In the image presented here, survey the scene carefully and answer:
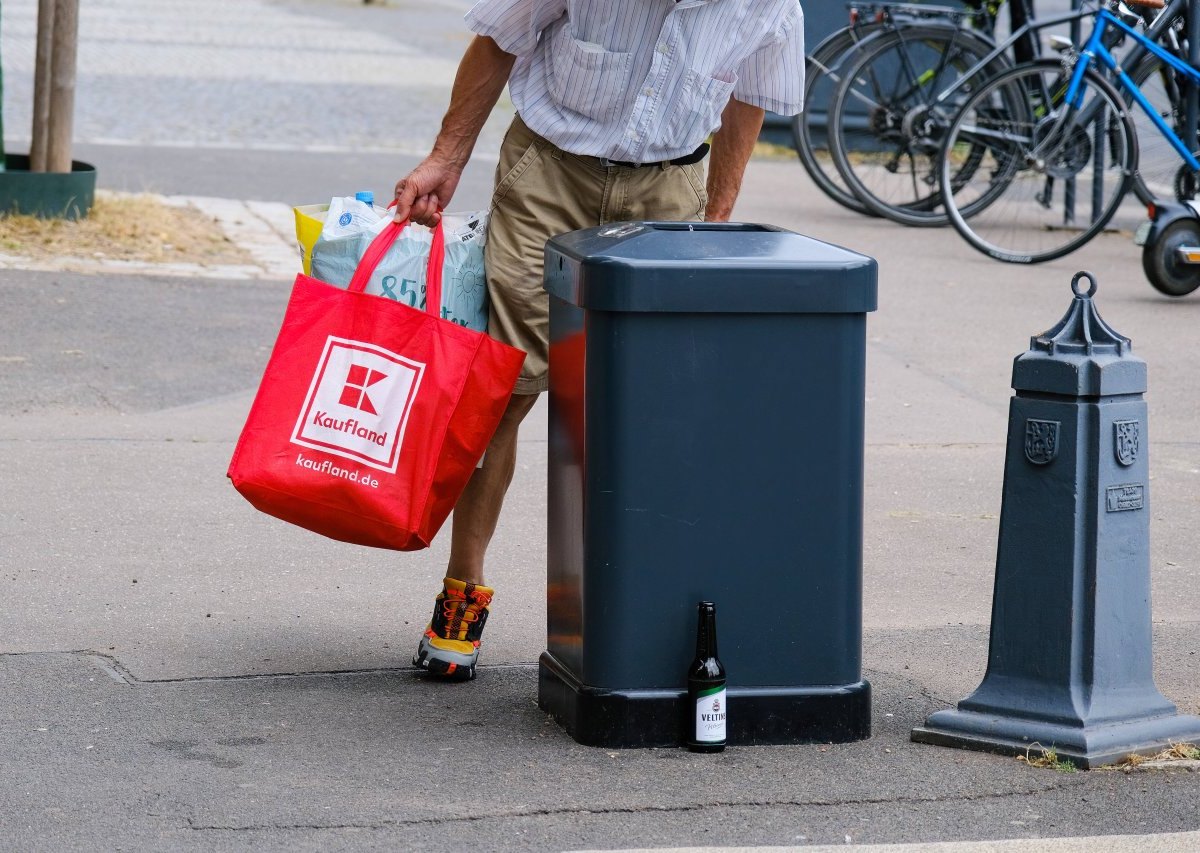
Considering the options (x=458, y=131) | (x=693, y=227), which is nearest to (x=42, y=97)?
(x=458, y=131)

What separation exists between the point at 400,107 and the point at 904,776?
13863 millimetres

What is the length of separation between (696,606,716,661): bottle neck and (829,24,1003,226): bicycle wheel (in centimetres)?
684

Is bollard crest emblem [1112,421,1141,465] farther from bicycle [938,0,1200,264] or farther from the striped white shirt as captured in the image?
bicycle [938,0,1200,264]

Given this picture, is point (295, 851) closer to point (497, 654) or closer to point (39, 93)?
point (497, 654)

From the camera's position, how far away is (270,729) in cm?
378

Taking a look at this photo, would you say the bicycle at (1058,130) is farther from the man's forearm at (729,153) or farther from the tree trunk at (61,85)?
the man's forearm at (729,153)

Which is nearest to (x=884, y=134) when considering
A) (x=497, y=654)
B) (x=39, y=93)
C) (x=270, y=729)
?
(x=39, y=93)

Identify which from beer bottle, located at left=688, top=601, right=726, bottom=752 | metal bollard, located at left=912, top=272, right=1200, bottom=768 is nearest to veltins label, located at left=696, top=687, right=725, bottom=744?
beer bottle, located at left=688, top=601, right=726, bottom=752

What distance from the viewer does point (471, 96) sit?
13.3ft

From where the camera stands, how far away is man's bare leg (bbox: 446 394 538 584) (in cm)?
A: 411

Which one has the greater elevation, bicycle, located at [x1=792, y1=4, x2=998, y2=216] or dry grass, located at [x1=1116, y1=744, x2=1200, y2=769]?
bicycle, located at [x1=792, y1=4, x2=998, y2=216]

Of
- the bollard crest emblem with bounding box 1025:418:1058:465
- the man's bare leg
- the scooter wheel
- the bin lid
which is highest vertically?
the scooter wheel

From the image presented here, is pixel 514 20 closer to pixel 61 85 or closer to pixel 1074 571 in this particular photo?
pixel 1074 571

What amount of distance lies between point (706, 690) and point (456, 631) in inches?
29.4
